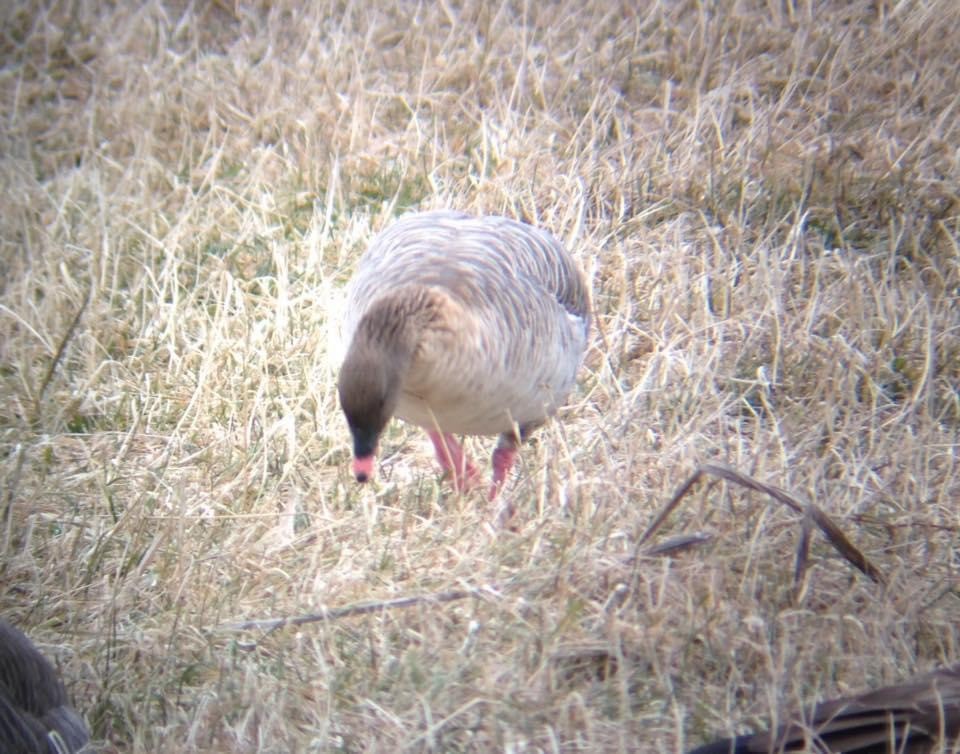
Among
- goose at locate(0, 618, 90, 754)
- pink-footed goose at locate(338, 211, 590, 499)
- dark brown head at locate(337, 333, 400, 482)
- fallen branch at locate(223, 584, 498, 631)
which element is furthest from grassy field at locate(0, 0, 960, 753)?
dark brown head at locate(337, 333, 400, 482)

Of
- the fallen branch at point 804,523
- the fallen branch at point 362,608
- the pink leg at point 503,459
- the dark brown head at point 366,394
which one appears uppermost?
the dark brown head at point 366,394

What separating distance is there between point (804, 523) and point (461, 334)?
1.11 metres

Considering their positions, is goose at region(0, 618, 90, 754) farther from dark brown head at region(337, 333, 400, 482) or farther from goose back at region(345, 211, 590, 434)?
goose back at region(345, 211, 590, 434)

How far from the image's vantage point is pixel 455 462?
4.24 m

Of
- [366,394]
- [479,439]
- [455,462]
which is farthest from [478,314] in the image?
[479,439]

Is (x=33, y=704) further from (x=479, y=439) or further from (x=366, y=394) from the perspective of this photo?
(x=479, y=439)

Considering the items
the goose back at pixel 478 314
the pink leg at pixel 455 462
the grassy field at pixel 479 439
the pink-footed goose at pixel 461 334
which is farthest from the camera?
the pink leg at pixel 455 462

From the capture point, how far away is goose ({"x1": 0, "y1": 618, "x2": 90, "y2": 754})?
273 centimetres

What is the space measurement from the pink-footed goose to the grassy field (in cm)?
27

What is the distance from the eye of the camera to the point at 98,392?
4.66 meters

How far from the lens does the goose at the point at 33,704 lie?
273 centimetres

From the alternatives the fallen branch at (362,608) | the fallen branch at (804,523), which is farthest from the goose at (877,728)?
the fallen branch at (362,608)

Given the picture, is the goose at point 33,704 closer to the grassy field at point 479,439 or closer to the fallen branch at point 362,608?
the grassy field at point 479,439

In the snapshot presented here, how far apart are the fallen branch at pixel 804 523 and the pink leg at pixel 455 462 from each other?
0.86m
